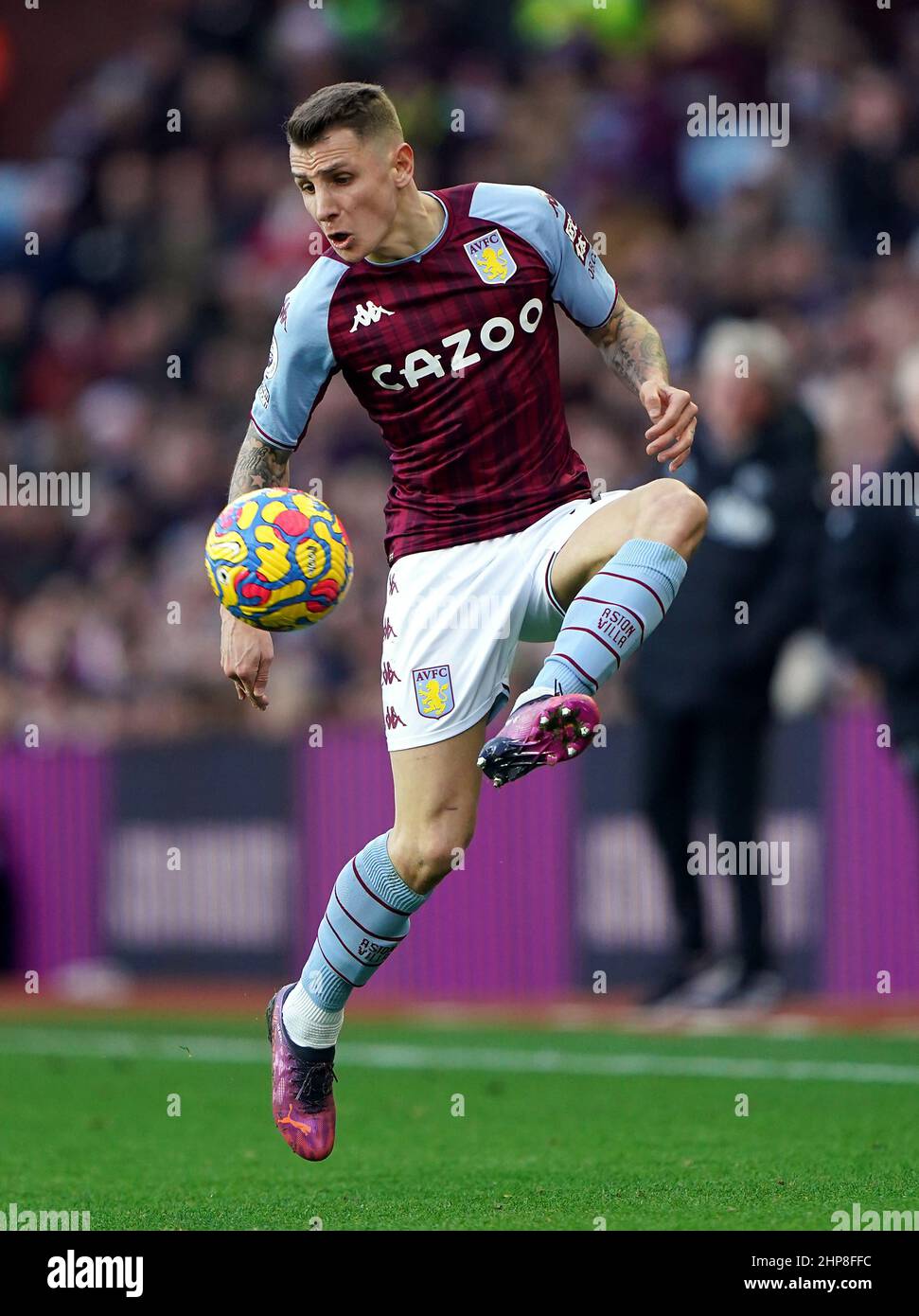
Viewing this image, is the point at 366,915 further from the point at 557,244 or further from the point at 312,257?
the point at 312,257

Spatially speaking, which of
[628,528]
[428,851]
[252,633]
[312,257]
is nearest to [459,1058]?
[428,851]

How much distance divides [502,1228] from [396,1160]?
143 cm

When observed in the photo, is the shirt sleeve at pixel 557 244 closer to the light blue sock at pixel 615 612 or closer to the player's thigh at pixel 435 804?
the light blue sock at pixel 615 612

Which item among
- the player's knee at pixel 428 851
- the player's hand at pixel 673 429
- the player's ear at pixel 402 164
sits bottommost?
the player's knee at pixel 428 851

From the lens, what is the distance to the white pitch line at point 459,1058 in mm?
8797

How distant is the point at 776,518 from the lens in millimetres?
11203

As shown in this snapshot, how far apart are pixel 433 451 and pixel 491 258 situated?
0.55m

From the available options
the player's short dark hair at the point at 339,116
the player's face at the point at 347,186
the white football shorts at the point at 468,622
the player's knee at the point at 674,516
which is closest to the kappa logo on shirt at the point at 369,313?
the player's face at the point at 347,186

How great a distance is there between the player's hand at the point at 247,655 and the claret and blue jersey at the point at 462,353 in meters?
0.50

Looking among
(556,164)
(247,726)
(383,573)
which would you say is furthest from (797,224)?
(247,726)

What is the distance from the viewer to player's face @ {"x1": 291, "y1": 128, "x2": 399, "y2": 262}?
610 cm

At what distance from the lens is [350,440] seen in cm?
1580

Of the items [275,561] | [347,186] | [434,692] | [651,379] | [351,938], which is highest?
[347,186]

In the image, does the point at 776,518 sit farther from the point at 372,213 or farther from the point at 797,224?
the point at 372,213
